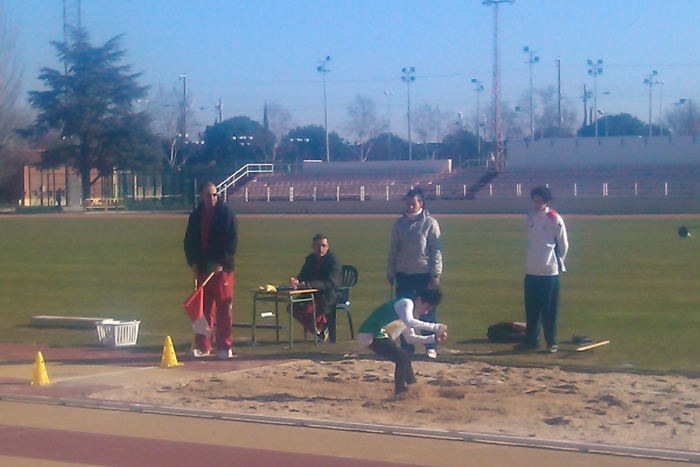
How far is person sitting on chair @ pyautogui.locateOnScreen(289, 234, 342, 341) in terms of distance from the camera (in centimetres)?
1081

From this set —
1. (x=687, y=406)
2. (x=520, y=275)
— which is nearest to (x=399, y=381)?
(x=687, y=406)

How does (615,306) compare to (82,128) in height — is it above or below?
below

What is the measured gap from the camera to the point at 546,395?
26.0 feet

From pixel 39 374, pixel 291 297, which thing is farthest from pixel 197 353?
pixel 39 374

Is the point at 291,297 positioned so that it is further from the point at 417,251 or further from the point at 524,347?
the point at 524,347

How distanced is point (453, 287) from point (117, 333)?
26.4 ft

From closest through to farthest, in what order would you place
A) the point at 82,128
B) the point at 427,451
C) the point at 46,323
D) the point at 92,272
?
the point at 427,451, the point at 46,323, the point at 92,272, the point at 82,128

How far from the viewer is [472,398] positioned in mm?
7867

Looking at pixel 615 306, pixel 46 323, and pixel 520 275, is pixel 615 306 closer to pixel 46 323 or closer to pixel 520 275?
pixel 520 275

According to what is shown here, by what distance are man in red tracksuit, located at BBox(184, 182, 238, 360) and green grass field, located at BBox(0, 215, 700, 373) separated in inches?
24.4

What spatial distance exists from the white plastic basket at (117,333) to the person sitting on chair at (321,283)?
1.98 meters

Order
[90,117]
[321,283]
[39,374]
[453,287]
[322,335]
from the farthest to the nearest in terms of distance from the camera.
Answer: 1. [90,117]
2. [453,287]
3. [322,335]
4. [321,283]
5. [39,374]

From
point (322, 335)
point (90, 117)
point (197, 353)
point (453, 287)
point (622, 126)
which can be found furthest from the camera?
point (622, 126)

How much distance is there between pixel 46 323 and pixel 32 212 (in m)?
62.3
